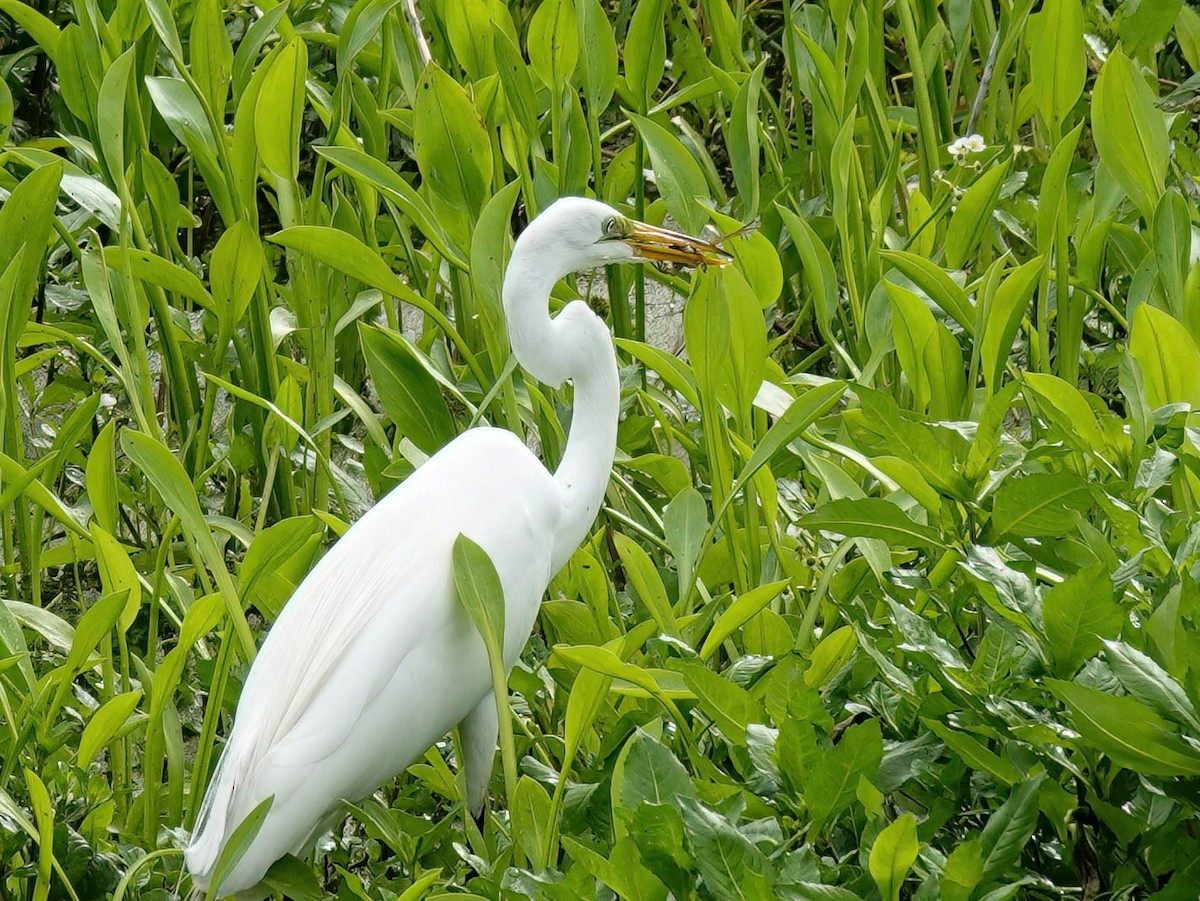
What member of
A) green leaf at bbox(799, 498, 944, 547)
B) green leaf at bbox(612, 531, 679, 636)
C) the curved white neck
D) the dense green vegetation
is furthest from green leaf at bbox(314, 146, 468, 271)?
green leaf at bbox(799, 498, 944, 547)

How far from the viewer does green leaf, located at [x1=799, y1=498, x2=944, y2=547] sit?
3.76ft

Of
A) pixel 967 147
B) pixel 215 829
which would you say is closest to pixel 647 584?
pixel 215 829

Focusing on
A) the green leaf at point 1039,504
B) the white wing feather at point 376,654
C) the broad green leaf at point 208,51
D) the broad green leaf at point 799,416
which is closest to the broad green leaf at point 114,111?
the broad green leaf at point 208,51

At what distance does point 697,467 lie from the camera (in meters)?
2.04

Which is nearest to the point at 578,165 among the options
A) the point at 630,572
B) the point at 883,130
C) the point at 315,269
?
the point at 315,269

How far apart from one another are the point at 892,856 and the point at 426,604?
620mm

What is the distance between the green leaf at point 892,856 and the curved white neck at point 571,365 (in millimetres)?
705

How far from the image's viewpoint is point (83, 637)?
1.35m

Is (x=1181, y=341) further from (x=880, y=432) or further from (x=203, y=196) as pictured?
(x=203, y=196)

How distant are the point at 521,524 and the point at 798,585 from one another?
387 mm

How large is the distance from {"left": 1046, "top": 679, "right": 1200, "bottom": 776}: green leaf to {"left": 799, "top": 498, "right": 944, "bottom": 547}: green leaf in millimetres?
271

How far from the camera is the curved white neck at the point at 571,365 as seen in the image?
1.48m

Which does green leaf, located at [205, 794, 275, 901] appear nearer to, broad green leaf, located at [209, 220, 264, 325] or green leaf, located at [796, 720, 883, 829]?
green leaf, located at [796, 720, 883, 829]

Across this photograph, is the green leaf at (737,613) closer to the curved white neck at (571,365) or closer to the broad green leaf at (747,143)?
the curved white neck at (571,365)
